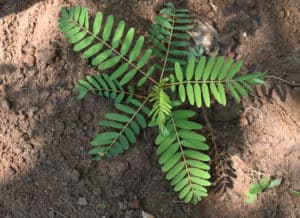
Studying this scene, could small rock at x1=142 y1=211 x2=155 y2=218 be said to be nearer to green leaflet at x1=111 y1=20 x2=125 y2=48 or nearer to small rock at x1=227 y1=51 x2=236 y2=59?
green leaflet at x1=111 y1=20 x2=125 y2=48

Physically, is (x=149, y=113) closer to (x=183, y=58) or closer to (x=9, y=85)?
(x=183, y=58)

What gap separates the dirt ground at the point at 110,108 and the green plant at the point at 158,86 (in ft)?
0.42

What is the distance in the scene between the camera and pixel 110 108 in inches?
126

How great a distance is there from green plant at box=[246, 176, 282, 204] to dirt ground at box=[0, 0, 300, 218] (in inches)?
1.4

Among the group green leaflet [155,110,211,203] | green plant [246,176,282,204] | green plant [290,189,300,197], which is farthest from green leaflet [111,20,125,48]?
green plant [290,189,300,197]

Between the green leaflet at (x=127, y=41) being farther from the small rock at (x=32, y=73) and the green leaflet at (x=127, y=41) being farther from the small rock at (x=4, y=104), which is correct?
the small rock at (x=4, y=104)

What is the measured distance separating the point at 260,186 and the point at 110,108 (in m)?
1.17

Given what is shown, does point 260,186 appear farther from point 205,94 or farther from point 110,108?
point 110,108

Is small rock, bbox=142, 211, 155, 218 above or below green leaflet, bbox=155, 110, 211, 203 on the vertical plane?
below

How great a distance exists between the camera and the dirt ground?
3.10 meters

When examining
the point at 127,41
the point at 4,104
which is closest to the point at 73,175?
the point at 4,104

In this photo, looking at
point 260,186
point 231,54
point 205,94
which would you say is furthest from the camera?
point 231,54

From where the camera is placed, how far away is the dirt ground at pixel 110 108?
10.2 feet

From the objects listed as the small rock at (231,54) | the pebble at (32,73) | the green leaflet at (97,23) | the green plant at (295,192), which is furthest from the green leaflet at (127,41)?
the green plant at (295,192)
